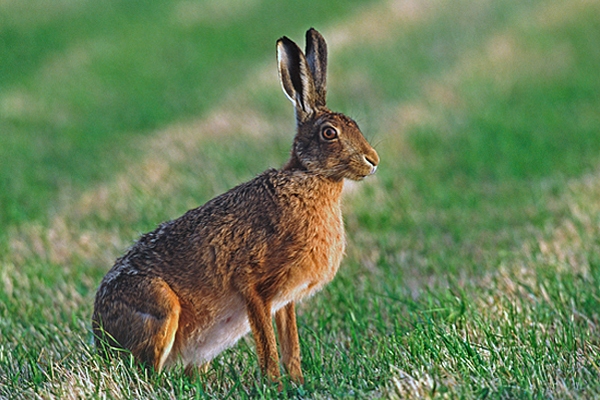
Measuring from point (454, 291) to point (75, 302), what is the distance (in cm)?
264

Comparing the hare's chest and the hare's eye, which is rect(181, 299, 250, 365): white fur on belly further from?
the hare's eye

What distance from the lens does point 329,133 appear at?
4723 millimetres

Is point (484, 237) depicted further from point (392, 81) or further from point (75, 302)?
point (392, 81)

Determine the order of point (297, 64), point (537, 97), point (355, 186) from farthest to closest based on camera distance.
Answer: point (537, 97) < point (355, 186) < point (297, 64)

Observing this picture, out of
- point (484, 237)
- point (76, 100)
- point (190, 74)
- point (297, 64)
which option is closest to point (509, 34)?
point (190, 74)

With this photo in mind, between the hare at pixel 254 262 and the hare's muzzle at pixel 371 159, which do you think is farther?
the hare's muzzle at pixel 371 159

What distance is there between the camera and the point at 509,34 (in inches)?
612

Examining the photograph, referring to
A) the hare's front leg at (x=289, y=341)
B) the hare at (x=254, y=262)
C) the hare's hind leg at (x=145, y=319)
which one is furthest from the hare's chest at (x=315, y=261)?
the hare's hind leg at (x=145, y=319)

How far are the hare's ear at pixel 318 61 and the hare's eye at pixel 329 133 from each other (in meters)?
0.25

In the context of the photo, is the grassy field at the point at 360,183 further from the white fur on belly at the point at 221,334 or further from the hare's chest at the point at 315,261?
the hare's chest at the point at 315,261

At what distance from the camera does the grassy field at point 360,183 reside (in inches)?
183

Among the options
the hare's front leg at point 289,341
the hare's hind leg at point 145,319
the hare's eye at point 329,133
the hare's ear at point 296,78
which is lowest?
the hare's front leg at point 289,341

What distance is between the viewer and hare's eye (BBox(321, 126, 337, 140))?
4711 millimetres

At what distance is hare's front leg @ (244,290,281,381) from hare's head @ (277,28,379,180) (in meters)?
0.74
